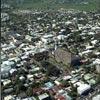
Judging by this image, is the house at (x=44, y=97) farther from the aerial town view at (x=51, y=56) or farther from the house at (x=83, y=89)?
the house at (x=83, y=89)

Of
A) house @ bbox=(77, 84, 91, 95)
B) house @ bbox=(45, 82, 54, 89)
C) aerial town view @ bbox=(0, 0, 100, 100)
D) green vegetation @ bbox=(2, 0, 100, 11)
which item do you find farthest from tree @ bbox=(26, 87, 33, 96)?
green vegetation @ bbox=(2, 0, 100, 11)

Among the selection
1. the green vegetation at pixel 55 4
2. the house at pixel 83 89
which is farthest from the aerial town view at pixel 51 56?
the green vegetation at pixel 55 4

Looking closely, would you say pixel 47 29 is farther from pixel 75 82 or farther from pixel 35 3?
pixel 35 3

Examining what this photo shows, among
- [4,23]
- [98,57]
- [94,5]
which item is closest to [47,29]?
[4,23]

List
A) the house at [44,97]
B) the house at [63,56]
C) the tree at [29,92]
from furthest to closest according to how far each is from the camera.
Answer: the house at [63,56], the tree at [29,92], the house at [44,97]

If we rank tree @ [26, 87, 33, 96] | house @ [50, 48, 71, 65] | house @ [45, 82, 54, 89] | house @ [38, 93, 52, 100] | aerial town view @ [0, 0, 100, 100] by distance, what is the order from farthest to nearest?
house @ [50, 48, 71, 65]
house @ [45, 82, 54, 89]
aerial town view @ [0, 0, 100, 100]
tree @ [26, 87, 33, 96]
house @ [38, 93, 52, 100]

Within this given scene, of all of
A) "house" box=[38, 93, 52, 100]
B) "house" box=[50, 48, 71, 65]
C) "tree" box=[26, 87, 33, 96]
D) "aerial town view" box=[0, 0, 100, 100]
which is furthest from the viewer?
"house" box=[50, 48, 71, 65]

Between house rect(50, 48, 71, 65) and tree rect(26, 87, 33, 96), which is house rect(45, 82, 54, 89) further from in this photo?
house rect(50, 48, 71, 65)

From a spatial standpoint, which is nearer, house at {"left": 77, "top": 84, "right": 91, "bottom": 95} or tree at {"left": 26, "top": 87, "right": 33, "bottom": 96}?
house at {"left": 77, "top": 84, "right": 91, "bottom": 95}
